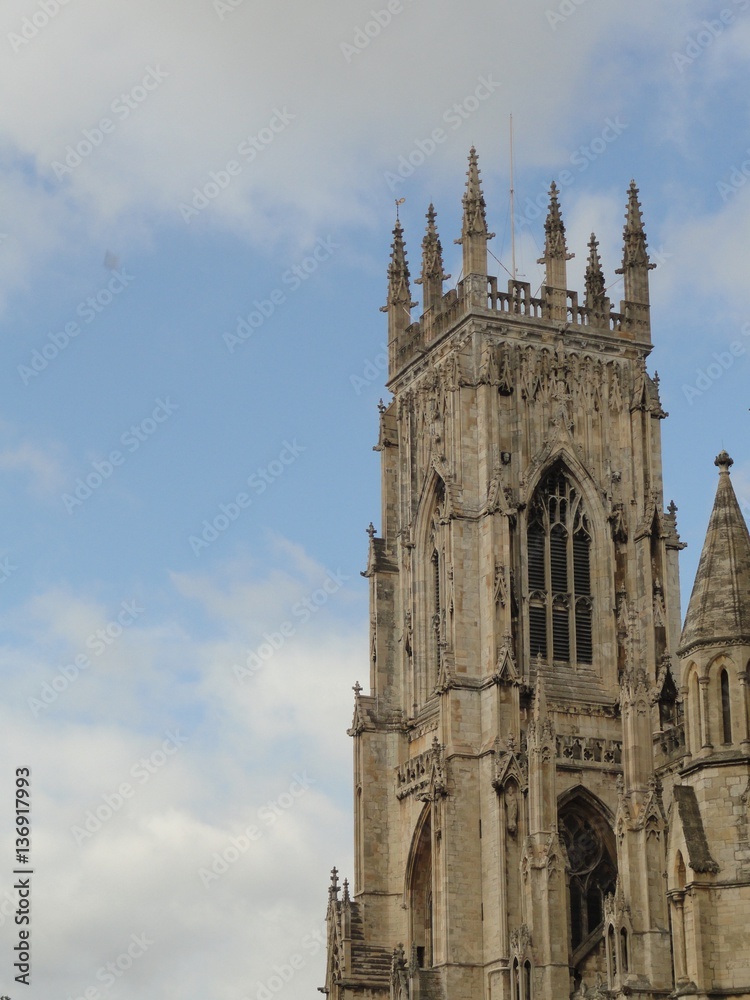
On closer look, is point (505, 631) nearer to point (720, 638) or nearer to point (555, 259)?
point (555, 259)

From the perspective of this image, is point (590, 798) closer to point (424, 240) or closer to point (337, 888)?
point (337, 888)

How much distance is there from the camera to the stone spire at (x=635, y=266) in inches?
2854

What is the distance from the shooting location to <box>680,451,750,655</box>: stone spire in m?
48.9

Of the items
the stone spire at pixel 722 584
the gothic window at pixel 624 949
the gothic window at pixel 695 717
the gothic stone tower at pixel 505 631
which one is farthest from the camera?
the gothic stone tower at pixel 505 631

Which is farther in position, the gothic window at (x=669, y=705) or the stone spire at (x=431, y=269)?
the stone spire at (x=431, y=269)

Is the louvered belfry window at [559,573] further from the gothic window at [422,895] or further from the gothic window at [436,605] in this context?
the gothic window at [422,895]

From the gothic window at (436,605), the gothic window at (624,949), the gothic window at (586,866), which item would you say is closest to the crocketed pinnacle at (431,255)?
the gothic window at (436,605)

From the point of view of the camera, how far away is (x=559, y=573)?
2714 inches

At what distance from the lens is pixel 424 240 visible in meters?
74.7

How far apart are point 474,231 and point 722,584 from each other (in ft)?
77.9

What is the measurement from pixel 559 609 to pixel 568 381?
6.91 m

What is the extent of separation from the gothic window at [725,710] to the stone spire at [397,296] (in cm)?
2732

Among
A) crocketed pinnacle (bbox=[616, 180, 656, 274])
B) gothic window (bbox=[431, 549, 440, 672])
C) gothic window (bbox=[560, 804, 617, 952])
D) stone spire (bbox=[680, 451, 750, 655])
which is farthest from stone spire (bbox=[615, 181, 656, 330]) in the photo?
stone spire (bbox=[680, 451, 750, 655])

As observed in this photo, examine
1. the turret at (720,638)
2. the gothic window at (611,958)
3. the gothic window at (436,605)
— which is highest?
the gothic window at (436,605)
